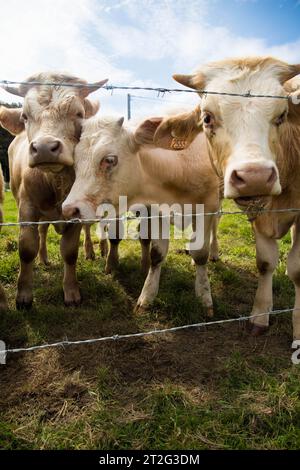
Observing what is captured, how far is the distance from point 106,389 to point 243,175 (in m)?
1.77

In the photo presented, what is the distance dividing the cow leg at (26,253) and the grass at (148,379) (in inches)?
6.8

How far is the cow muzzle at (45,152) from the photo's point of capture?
10.0ft

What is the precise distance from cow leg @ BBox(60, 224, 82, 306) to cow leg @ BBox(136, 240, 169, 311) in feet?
2.36

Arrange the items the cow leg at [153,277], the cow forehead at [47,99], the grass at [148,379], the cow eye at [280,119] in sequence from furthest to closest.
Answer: the cow leg at [153,277], the cow forehead at [47,99], the cow eye at [280,119], the grass at [148,379]

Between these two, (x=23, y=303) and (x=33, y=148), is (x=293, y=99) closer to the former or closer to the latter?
(x=33, y=148)

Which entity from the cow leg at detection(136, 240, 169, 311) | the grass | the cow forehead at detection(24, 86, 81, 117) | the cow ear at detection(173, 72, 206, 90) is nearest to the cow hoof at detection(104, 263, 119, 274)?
the grass

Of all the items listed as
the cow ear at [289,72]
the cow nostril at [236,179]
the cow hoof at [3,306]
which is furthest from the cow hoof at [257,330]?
the cow hoof at [3,306]

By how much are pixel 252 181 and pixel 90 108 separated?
228 centimetres

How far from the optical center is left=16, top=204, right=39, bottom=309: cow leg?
400cm

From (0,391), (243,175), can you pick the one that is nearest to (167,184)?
(243,175)

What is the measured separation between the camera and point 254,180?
2.24m

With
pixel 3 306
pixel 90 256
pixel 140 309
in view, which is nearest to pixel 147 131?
pixel 140 309

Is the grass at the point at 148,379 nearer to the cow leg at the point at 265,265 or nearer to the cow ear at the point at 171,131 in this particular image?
the cow leg at the point at 265,265

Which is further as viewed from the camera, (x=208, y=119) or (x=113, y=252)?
(x=113, y=252)
